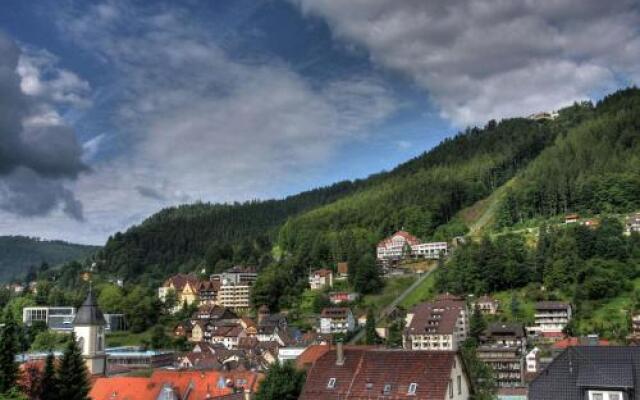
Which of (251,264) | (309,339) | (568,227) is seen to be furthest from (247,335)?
(568,227)

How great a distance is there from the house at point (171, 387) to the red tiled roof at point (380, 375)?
14.2 metres

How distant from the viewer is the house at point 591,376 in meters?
35.2

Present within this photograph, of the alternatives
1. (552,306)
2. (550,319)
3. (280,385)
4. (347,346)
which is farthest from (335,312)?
(280,385)

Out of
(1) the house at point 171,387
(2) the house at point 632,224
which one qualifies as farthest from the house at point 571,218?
(1) the house at point 171,387

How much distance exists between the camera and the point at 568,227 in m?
132

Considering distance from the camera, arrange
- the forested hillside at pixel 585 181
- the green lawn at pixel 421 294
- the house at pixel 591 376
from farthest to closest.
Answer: the forested hillside at pixel 585 181, the green lawn at pixel 421 294, the house at pixel 591 376

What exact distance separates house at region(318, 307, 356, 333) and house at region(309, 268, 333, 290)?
28.5 metres

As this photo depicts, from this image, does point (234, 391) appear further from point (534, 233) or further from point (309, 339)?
point (534, 233)

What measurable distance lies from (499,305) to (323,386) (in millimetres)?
82226

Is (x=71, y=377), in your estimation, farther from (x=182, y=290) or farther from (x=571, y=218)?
(x=182, y=290)

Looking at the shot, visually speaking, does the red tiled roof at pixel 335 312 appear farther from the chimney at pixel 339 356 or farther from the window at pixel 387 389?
the window at pixel 387 389

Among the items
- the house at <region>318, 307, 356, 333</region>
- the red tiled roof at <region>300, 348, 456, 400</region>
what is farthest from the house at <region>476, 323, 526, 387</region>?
the red tiled roof at <region>300, 348, 456, 400</region>

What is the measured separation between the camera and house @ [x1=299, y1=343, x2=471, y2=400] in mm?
35062

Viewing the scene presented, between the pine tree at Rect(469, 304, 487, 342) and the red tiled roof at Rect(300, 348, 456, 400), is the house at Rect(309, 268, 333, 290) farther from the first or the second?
the red tiled roof at Rect(300, 348, 456, 400)
